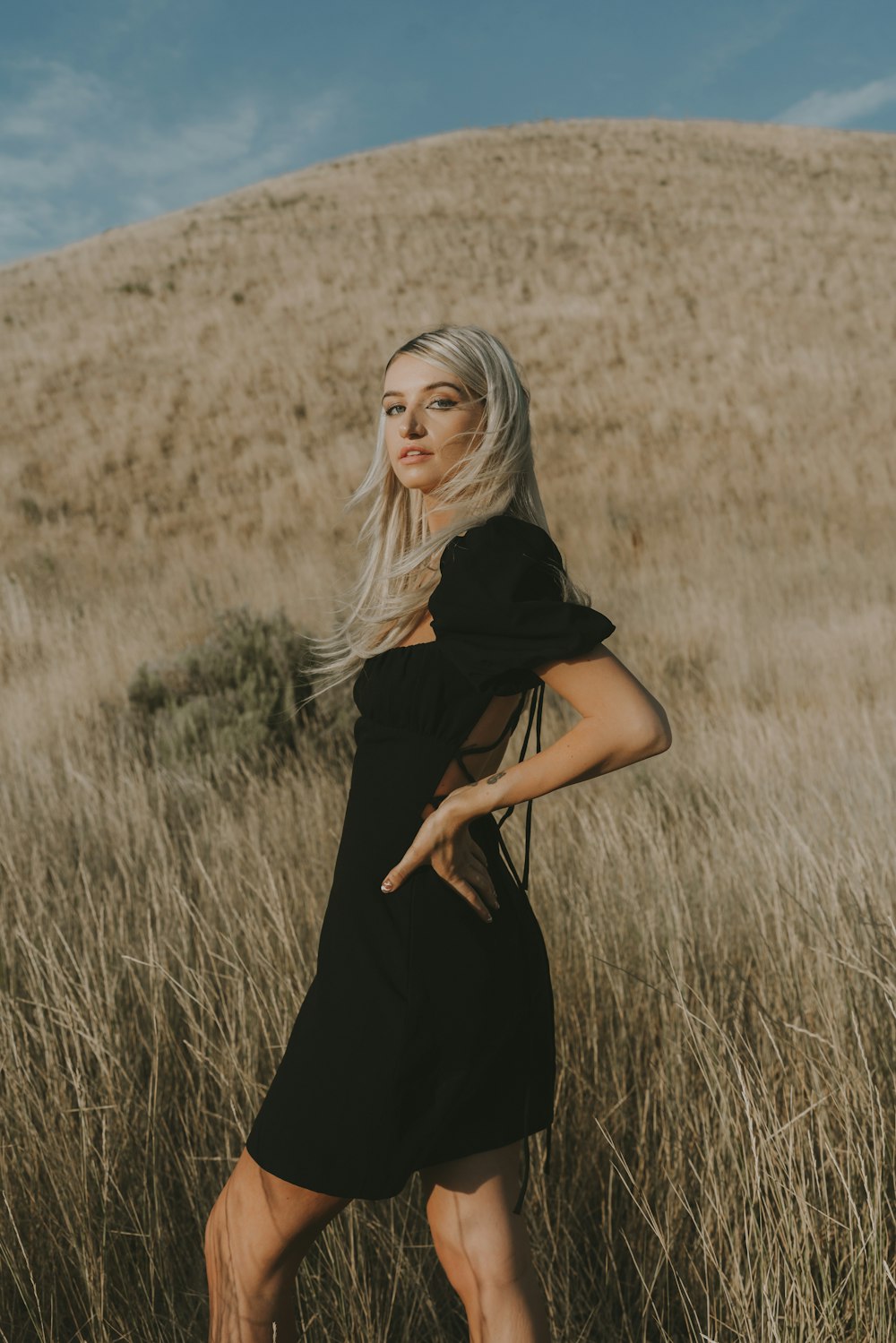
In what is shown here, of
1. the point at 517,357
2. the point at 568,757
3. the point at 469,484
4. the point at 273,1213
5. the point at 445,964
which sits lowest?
the point at 273,1213

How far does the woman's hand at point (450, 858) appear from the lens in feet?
4.55

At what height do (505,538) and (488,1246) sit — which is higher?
(505,538)

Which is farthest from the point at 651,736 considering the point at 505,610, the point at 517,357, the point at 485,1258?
the point at 517,357

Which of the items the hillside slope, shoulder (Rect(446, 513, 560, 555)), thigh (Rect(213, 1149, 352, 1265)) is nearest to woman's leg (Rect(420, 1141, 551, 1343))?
thigh (Rect(213, 1149, 352, 1265))

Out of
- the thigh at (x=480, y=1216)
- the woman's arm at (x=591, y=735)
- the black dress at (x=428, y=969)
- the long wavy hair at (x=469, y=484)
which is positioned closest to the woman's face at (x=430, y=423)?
the long wavy hair at (x=469, y=484)

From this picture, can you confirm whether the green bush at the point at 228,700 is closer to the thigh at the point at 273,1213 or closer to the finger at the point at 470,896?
the thigh at the point at 273,1213

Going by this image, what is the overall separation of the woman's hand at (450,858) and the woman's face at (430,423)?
63 cm

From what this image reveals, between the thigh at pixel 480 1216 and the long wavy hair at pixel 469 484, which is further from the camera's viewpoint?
the long wavy hair at pixel 469 484

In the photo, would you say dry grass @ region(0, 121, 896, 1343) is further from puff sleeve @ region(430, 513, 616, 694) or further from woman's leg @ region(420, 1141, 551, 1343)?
puff sleeve @ region(430, 513, 616, 694)

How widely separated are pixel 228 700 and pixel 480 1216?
4.81 meters

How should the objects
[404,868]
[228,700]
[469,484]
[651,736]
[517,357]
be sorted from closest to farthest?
[651,736], [404,868], [469,484], [228,700], [517,357]

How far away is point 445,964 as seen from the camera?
4.64 ft

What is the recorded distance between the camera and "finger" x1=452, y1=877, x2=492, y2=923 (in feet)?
4.62

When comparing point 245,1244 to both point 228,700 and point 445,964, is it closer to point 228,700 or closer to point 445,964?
point 445,964
